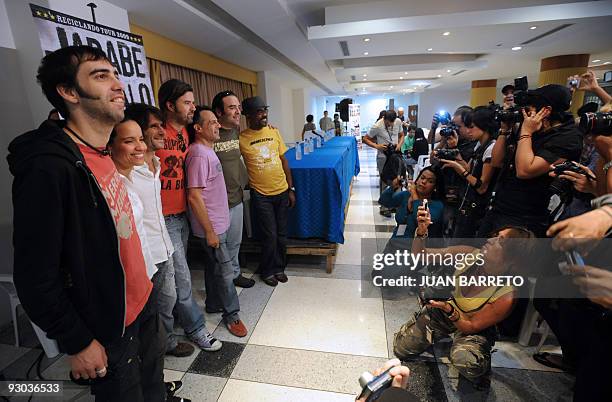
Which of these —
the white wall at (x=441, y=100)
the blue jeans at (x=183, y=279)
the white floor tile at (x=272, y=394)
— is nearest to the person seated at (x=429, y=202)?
Result: the white floor tile at (x=272, y=394)

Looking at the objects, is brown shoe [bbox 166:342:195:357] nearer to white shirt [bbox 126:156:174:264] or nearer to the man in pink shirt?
the man in pink shirt

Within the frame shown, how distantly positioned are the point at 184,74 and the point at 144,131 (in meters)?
3.82

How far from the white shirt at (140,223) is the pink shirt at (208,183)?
372 millimetres

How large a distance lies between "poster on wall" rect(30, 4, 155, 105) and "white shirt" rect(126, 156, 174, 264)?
129 centimetres

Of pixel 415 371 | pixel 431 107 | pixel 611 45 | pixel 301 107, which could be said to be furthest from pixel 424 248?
pixel 431 107

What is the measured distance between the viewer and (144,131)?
53.0 inches

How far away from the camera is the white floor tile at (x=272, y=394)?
1.39m

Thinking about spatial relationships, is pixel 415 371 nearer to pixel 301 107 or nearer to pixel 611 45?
pixel 611 45

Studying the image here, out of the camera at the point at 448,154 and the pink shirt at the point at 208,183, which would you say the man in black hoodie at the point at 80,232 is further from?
the camera at the point at 448,154

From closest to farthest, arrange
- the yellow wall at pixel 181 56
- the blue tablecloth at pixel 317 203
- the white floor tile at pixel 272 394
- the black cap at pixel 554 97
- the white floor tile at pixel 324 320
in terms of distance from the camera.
A: the white floor tile at pixel 272 394 < the black cap at pixel 554 97 < the white floor tile at pixel 324 320 < the blue tablecloth at pixel 317 203 < the yellow wall at pixel 181 56

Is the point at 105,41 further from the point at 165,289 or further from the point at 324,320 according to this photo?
the point at 324,320

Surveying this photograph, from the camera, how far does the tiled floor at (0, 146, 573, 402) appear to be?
1.41 m

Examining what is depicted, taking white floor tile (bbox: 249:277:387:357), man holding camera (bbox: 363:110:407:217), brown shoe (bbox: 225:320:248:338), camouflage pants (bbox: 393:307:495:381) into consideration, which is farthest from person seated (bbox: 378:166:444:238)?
man holding camera (bbox: 363:110:407:217)

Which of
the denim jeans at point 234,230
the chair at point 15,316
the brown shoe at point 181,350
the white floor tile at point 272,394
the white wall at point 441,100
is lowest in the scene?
the white floor tile at point 272,394
